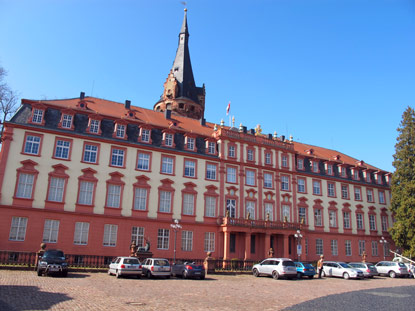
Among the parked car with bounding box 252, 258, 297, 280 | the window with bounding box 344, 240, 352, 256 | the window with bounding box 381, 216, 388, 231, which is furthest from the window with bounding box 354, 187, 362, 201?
the parked car with bounding box 252, 258, 297, 280

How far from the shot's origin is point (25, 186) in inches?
1259

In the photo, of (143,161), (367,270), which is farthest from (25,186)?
(367,270)

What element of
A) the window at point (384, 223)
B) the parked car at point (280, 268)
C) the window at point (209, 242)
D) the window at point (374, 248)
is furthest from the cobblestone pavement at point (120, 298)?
the window at point (384, 223)

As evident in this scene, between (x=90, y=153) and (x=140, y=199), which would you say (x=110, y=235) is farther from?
(x=90, y=153)

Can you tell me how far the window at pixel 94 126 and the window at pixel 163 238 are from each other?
12077mm

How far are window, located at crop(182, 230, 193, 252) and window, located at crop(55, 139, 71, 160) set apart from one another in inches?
556

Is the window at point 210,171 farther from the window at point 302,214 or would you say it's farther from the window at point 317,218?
the window at point 317,218

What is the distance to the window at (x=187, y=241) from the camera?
36875 mm

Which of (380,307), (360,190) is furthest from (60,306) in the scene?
(360,190)

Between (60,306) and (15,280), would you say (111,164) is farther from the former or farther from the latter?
(60,306)

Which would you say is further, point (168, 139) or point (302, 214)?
point (302, 214)

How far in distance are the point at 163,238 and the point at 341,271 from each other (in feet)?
56.2

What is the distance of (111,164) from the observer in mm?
35688

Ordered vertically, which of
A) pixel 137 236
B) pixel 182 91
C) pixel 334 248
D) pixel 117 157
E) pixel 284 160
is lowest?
pixel 334 248
